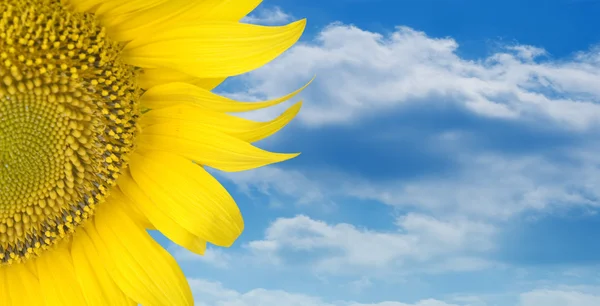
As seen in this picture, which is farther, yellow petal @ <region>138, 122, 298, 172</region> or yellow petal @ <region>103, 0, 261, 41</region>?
yellow petal @ <region>138, 122, 298, 172</region>

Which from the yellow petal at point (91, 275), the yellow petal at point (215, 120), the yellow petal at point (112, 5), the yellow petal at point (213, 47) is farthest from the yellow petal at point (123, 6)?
the yellow petal at point (91, 275)

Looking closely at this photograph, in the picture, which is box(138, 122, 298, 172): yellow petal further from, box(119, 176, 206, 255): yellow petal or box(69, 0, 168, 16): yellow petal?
box(69, 0, 168, 16): yellow petal

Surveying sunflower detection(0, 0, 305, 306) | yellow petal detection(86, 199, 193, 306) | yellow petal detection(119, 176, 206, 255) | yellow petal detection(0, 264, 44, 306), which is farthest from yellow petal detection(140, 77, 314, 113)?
yellow petal detection(0, 264, 44, 306)

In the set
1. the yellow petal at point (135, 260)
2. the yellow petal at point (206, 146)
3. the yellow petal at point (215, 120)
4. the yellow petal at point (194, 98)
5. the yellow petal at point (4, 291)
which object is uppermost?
the yellow petal at point (194, 98)

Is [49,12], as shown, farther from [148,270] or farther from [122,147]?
[148,270]

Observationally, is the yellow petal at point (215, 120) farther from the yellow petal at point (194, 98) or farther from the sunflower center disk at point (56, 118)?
the sunflower center disk at point (56, 118)

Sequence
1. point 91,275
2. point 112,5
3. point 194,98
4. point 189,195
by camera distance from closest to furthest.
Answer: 1. point 112,5
2. point 194,98
3. point 189,195
4. point 91,275

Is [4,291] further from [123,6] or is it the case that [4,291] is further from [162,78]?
[123,6]

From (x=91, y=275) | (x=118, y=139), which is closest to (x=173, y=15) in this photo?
(x=118, y=139)
